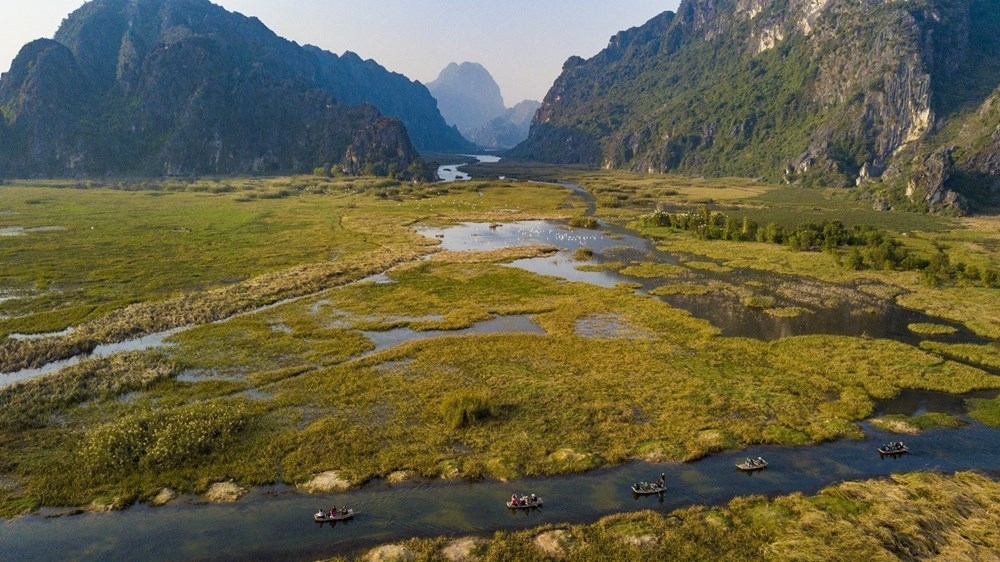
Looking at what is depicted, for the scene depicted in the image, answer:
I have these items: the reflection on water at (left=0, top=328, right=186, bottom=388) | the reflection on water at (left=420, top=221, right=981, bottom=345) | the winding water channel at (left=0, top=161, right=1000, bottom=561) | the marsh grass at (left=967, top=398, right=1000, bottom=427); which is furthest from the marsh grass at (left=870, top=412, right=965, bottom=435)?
the reflection on water at (left=0, top=328, right=186, bottom=388)

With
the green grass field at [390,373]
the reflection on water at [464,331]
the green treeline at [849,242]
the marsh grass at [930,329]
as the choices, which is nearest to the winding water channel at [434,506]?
the green grass field at [390,373]

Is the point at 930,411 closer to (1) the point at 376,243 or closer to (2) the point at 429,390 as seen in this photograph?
(2) the point at 429,390

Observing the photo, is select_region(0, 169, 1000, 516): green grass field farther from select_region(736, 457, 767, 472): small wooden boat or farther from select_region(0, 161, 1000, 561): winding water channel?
select_region(736, 457, 767, 472): small wooden boat

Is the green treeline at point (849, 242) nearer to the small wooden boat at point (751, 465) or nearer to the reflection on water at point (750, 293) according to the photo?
the reflection on water at point (750, 293)

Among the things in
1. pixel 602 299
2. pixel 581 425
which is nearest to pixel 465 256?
pixel 602 299

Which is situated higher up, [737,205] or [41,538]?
[737,205]

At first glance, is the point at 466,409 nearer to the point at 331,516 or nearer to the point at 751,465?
the point at 331,516
